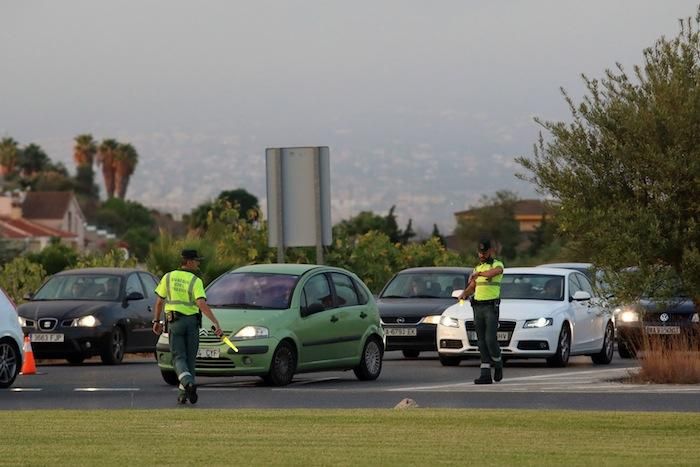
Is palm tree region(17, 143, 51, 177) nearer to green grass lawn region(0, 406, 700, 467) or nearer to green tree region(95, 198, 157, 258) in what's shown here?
green tree region(95, 198, 157, 258)

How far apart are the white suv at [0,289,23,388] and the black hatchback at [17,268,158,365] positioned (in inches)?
215

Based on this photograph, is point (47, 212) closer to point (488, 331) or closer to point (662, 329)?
point (662, 329)

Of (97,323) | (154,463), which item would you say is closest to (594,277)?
(97,323)

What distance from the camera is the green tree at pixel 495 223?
131 meters

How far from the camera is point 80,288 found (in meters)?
31.0

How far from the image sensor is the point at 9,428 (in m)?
16.1

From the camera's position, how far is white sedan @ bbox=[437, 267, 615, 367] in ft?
91.7

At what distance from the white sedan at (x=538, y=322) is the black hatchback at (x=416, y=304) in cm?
158

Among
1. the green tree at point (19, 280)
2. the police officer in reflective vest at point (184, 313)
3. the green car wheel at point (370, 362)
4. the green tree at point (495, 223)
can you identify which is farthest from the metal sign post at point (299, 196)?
the green tree at point (495, 223)

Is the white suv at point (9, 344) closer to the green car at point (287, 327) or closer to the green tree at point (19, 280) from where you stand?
the green car at point (287, 327)

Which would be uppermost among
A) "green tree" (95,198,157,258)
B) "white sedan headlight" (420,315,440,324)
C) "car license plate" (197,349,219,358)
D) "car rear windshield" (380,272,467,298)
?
"green tree" (95,198,157,258)

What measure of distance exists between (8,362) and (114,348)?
6570 millimetres

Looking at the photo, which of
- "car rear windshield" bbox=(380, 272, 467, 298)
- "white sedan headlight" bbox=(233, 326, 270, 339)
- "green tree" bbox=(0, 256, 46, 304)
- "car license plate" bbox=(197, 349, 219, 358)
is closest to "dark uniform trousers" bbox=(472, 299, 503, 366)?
"white sedan headlight" bbox=(233, 326, 270, 339)

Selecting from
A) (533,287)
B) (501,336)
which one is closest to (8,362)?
(501,336)
